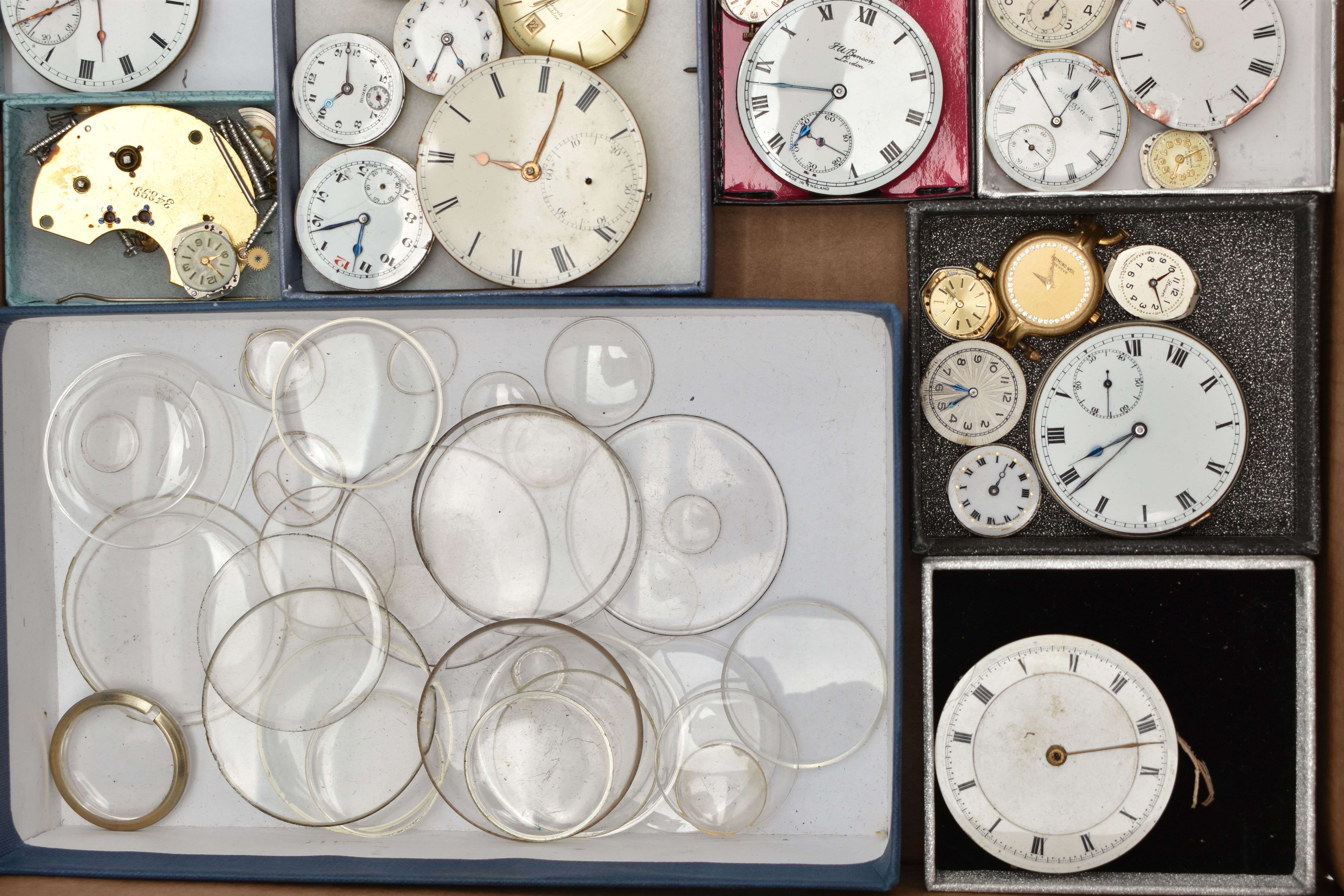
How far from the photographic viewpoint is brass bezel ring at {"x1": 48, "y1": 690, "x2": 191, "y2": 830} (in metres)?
1.70

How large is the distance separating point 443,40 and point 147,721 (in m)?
1.48

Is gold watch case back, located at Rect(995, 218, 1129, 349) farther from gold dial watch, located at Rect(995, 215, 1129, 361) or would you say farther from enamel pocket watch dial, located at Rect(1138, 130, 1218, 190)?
enamel pocket watch dial, located at Rect(1138, 130, 1218, 190)

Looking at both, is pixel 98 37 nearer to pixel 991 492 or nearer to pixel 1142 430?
pixel 991 492

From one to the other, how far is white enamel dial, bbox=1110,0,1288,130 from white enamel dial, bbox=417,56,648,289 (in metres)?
0.98

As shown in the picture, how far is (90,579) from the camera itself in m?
1.73

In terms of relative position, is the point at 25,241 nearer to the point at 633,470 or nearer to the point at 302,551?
the point at 302,551

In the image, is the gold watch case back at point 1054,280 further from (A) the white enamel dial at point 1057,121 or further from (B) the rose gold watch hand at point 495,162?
(B) the rose gold watch hand at point 495,162

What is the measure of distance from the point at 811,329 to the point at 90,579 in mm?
1540

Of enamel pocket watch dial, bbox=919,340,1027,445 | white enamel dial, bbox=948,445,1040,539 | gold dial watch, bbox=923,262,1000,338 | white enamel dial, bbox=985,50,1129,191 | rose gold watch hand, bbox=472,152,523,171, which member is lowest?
white enamel dial, bbox=948,445,1040,539

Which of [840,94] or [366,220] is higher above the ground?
[840,94]

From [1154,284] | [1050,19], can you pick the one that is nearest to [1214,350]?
[1154,284]

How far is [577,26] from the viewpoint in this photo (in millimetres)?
1644

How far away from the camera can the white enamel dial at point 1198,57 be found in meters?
1.63

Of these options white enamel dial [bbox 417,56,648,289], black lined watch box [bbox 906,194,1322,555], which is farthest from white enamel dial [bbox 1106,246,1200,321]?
white enamel dial [bbox 417,56,648,289]
